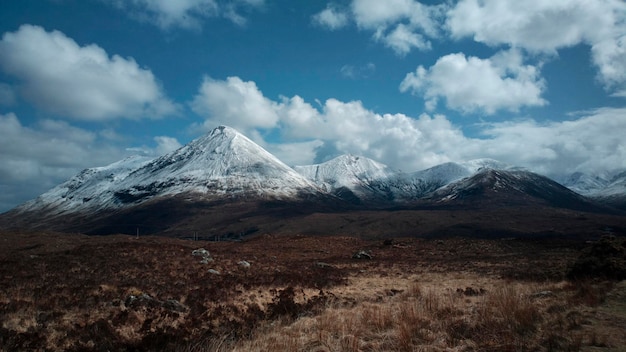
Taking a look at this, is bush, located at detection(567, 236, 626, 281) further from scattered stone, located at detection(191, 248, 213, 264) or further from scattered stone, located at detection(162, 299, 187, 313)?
scattered stone, located at detection(191, 248, 213, 264)

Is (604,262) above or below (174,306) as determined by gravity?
above

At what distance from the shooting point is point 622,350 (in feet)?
21.9

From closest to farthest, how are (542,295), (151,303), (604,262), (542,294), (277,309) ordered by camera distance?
(542,295) < (542,294) < (151,303) < (277,309) < (604,262)

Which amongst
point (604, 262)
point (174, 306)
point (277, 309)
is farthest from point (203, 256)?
point (604, 262)

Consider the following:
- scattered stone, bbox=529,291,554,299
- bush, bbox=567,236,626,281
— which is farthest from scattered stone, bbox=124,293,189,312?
bush, bbox=567,236,626,281

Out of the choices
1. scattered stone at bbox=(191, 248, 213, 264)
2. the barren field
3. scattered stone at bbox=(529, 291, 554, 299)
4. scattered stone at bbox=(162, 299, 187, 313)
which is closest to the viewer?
the barren field

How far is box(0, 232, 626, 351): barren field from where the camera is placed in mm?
8188

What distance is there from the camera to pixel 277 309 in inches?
577

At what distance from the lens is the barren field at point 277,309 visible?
819cm

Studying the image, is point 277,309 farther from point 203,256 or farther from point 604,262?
point 203,256

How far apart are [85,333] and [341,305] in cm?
957

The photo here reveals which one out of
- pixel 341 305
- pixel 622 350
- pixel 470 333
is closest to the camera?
pixel 622 350

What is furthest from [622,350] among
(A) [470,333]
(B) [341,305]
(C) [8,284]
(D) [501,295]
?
(C) [8,284]

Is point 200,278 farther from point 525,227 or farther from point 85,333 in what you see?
point 525,227
